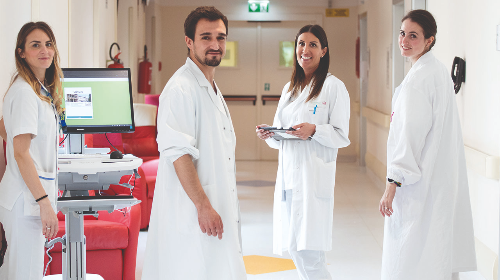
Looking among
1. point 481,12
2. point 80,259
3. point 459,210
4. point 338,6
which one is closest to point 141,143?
point 80,259

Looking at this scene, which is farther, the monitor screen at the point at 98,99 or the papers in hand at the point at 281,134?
the monitor screen at the point at 98,99

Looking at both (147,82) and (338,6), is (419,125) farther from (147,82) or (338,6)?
(338,6)

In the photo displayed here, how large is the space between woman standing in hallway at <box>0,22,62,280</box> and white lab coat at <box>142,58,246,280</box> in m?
0.65

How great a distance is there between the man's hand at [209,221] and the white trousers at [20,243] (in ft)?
2.99

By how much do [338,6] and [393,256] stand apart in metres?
7.81

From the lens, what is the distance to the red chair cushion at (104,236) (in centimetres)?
321

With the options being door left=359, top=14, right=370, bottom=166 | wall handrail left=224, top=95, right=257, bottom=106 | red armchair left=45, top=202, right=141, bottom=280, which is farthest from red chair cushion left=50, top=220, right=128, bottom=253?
wall handrail left=224, top=95, right=257, bottom=106

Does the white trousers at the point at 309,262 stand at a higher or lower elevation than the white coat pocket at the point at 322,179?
lower

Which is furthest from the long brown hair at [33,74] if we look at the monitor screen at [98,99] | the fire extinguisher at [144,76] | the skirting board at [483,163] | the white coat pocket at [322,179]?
the fire extinguisher at [144,76]

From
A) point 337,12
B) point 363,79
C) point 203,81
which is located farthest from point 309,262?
point 337,12

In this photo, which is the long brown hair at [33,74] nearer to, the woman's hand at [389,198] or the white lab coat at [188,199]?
the white lab coat at [188,199]

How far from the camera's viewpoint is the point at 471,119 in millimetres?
3838

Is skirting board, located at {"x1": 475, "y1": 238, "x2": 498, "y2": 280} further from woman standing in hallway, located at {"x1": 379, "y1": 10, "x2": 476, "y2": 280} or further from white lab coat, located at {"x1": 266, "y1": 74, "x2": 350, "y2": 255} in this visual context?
white lab coat, located at {"x1": 266, "y1": 74, "x2": 350, "y2": 255}

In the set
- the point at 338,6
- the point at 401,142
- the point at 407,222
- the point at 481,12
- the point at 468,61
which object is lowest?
the point at 407,222
